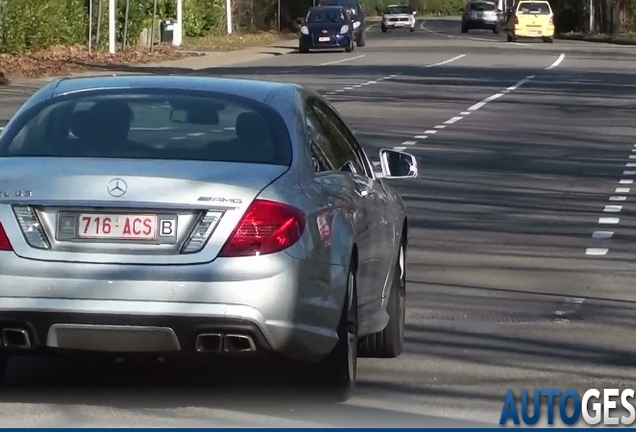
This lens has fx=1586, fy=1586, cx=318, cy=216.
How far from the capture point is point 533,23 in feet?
210

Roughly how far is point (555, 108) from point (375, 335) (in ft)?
62.9

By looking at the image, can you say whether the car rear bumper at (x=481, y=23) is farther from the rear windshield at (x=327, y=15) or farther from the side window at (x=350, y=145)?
the side window at (x=350, y=145)

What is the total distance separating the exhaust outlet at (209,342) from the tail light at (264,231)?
0.34 meters

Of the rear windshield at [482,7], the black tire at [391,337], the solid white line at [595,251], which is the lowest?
the rear windshield at [482,7]

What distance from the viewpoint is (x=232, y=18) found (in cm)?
6825

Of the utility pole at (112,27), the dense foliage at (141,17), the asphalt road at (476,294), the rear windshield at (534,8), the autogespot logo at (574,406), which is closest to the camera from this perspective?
the autogespot logo at (574,406)

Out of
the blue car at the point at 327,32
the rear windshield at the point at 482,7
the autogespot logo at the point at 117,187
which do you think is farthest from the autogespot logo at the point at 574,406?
the rear windshield at the point at 482,7

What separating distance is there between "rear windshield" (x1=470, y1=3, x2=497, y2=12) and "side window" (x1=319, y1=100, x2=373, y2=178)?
71466mm

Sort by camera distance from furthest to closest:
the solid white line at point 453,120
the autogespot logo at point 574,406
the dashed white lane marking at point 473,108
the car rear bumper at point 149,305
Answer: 1. the solid white line at point 453,120
2. the dashed white lane marking at point 473,108
3. the autogespot logo at point 574,406
4. the car rear bumper at point 149,305

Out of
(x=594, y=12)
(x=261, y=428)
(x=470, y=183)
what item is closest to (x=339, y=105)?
(x=470, y=183)

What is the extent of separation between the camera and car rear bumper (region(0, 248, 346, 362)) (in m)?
6.44

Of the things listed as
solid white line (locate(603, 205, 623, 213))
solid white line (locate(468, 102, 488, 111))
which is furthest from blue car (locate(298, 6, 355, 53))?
solid white line (locate(603, 205, 623, 213))

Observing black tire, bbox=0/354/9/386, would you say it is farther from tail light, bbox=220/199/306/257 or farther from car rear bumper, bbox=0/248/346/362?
tail light, bbox=220/199/306/257

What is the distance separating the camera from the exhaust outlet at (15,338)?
21.5 ft
